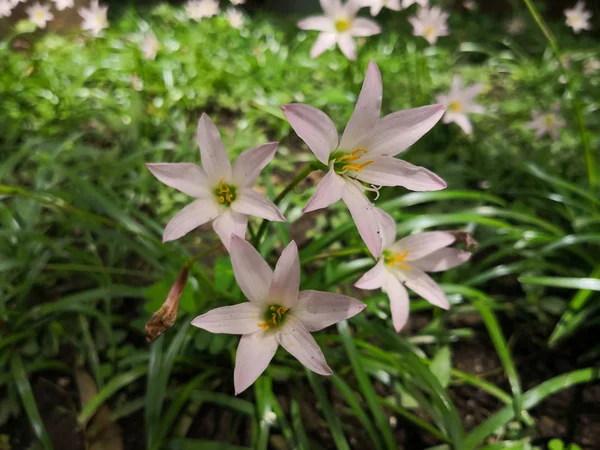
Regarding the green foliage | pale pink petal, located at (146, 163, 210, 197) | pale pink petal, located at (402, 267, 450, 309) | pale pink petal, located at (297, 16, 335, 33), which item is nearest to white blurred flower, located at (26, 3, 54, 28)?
the green foliage

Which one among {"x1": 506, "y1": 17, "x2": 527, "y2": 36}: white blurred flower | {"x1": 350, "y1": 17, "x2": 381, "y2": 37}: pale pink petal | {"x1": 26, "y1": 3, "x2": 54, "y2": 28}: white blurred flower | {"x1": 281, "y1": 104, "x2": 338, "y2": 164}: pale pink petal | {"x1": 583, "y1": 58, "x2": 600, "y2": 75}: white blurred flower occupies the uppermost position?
{"x1": 26, "y1": 3, "x2": 54, "y2": 28}: white blurred flower

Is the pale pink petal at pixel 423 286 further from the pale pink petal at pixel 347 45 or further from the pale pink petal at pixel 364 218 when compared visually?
the pale pink petal at pixel 347 45

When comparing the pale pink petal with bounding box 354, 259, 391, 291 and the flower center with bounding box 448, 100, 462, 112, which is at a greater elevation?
the flower center with bounding box 448, 100, 462, 112

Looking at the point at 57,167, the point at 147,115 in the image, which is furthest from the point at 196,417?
the point at 147,115

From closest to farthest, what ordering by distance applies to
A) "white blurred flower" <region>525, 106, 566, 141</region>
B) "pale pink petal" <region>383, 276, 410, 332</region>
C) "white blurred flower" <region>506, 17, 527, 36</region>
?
"pale pink petal" <region>383, 276, 410, 332</region> → "white blurred flower" <region>525, 106, 566, 141</region> → "white blurred flower" <region>506, 17, 527, 36</region>

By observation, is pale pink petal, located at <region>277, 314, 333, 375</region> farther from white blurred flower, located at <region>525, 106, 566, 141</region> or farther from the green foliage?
white blurred flower, located at <region>525, 106, 566, 141</region>

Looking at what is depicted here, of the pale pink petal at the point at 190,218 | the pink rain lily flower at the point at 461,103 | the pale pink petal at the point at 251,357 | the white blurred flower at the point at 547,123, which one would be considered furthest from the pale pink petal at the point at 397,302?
the white blurred flower at the point at 547,123

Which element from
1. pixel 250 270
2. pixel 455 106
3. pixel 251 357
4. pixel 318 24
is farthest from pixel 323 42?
pixel 251 357
